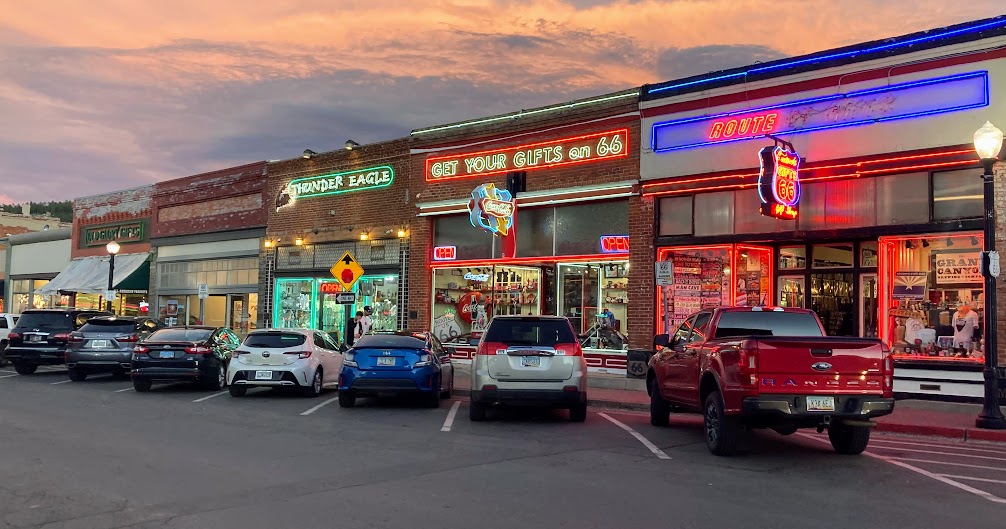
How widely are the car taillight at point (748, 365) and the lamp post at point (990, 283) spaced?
18.8ft

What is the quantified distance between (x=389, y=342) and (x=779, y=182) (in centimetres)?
839

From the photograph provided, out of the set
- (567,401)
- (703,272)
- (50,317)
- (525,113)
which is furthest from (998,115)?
(50,317)

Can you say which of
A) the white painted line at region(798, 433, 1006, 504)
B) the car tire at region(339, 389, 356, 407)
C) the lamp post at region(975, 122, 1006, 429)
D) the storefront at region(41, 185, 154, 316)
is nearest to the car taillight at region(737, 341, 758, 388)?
the white painted line at region(798, 433, 1006, 504)

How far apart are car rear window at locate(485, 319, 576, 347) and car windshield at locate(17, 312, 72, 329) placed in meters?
14.7

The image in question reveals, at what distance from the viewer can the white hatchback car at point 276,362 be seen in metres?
16.6

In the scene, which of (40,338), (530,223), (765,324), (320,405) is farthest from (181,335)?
(765,324)

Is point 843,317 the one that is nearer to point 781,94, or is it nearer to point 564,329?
point 781,94

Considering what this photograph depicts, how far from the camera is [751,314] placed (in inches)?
453

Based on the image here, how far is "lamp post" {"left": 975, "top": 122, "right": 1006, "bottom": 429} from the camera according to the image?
13.1 meters

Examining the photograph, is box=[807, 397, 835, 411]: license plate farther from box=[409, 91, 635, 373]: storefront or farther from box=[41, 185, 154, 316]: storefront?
box=[41, 185, 154, 316]: storefront

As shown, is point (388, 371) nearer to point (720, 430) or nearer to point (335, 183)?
point (720, 430)

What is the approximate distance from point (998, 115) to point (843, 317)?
5029mm

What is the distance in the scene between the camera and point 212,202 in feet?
108

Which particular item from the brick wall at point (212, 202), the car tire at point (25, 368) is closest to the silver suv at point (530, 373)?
the car tire at point (25, 368)
